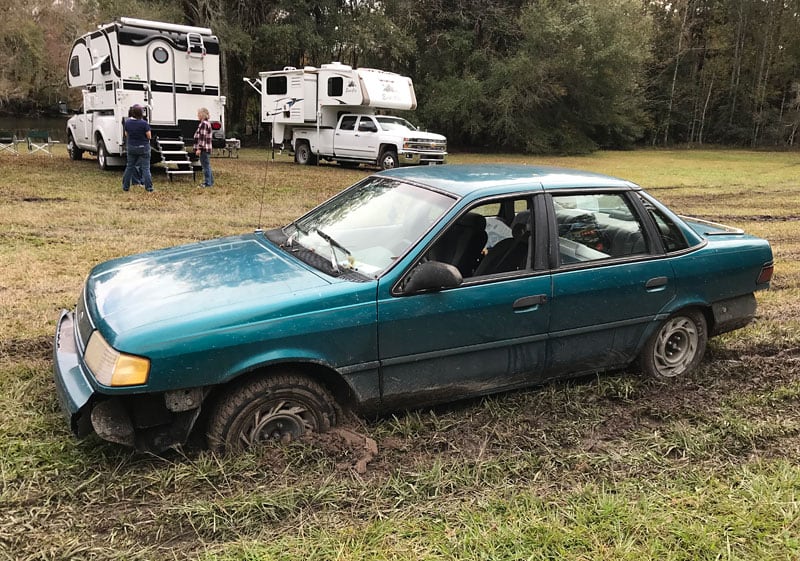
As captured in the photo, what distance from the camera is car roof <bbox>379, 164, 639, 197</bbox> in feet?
12.9

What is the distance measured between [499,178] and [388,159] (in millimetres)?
15871

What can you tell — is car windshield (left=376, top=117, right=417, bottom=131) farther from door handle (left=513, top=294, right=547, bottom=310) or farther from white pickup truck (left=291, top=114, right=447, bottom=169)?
door handle (left=513, top=294, right=547, bottom=310)

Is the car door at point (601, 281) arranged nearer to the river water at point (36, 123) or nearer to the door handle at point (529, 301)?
the door handle at point (529, 301)

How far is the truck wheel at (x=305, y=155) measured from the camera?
22.3 m

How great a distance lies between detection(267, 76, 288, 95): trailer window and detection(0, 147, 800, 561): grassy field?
18.9 metres

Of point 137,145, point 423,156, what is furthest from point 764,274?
point 423,156

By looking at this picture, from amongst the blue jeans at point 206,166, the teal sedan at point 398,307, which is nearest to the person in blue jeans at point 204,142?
the blue jeans at point 206,166

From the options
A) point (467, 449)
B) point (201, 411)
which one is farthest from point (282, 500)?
point (467, 449)

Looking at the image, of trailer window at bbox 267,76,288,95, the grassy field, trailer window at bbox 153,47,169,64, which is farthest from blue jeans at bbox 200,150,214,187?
the grassy field

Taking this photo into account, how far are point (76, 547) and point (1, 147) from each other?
70.7 feet

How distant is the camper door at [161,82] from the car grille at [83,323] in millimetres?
12498

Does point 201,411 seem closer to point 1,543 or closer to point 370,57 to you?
point 1,543

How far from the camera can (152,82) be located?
1477 centimetres

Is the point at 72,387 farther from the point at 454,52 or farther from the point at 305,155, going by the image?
the point at 454,52
